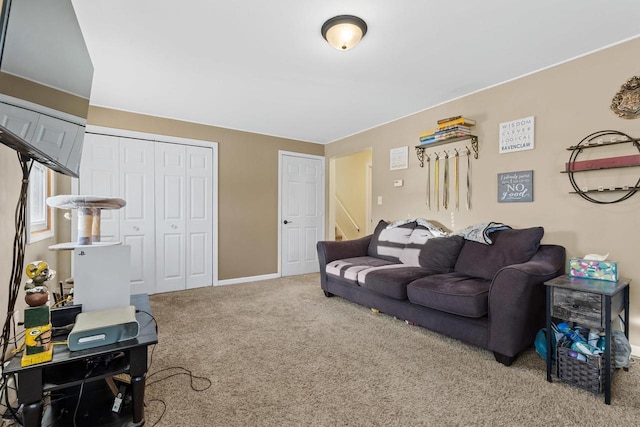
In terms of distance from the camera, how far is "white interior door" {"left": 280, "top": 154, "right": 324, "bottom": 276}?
4.98 meters

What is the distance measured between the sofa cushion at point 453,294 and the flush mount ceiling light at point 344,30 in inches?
74.1

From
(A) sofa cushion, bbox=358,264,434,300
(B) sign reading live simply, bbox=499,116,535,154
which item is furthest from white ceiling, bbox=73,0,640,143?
(A) sofa cushion, bbox=358,264,434,300

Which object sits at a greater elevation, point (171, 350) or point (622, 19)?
point (622, 19)

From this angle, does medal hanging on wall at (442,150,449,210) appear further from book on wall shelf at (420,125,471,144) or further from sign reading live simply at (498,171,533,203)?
sign reading live simply at (498,171,533,203)

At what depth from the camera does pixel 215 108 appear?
3.67 metres

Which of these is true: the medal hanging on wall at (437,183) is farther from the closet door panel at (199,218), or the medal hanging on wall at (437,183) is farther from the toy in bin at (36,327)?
the toy in bin at (36,327)

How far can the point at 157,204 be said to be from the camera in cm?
392

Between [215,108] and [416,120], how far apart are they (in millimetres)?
2424

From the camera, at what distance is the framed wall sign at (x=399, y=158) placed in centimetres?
396

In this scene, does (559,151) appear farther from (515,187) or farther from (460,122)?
(460,122)

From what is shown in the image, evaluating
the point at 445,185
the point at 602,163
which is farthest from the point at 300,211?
the point at 602,163

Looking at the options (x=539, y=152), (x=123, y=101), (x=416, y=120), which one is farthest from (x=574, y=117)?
(x=123, y=101)

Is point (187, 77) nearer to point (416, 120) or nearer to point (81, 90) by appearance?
point (81, 90)

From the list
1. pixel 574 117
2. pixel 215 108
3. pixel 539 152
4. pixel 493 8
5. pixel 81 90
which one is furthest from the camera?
pixel 215 108
